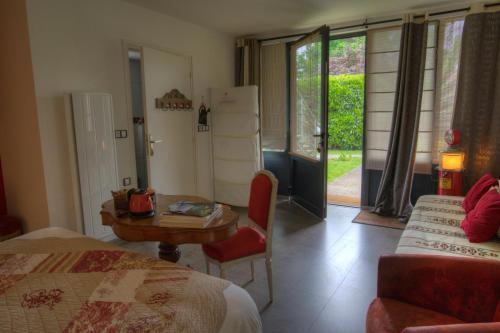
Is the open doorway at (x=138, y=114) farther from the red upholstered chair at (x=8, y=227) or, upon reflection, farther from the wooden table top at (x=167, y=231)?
the wooden table top at (x=167, y=231)

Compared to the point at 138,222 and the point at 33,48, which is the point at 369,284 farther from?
the point at 33,48

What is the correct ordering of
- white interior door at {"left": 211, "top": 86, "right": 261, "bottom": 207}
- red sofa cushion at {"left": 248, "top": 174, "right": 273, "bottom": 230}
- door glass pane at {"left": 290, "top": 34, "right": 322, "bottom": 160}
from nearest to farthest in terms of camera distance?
red sofa cushion at {"left": 248, "top": 174, "right": 273, "bottom": 230} → door glass pane at {"left": 290, "top": 34, "right": 322, "bottom": 160} → white interior door at {"left": 211, "top": 86, "right": 261, "bottom": 207}

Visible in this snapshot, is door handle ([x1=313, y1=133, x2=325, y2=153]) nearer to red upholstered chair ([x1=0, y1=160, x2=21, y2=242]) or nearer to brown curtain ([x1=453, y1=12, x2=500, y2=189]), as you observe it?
brown curtain ([x1=453, y1=12, x2=500, y2=189])

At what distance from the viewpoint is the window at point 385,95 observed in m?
3.95

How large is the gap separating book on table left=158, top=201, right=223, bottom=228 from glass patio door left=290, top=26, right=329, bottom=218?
2.41 meters

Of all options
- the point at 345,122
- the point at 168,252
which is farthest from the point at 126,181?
the point at 345,122

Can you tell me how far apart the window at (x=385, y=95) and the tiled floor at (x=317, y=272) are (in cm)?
100

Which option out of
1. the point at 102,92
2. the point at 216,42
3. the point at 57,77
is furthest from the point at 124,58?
the point at 216,42

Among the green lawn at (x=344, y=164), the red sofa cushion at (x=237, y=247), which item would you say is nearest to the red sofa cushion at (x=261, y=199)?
the red sofa cushion at (x=237, y=247)

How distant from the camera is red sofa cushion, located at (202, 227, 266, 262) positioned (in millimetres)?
2205

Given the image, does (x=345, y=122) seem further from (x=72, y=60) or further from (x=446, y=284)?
(x=446, y=284)

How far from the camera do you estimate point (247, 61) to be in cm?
507

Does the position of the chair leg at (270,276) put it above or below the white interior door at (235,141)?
below

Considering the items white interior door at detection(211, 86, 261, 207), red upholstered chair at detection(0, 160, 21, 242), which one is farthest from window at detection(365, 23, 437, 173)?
red upholstered chair at detection(0, 160, 21, 242)
